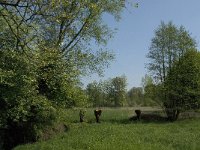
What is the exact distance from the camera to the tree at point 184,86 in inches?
2013

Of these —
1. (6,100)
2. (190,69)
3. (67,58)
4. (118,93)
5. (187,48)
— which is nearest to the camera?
(6,100)

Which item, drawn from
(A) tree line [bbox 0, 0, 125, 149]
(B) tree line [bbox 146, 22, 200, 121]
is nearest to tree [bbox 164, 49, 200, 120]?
(B) tree line [bbox 146, 22, 200, 121]

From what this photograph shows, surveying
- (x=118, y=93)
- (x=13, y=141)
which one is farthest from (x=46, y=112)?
(x=118, y=93)

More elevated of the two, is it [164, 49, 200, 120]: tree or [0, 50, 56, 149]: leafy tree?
[164, 49, 200, 120]: tree

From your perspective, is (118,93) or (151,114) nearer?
(151,114)

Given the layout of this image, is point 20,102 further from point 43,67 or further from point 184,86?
point 184,86

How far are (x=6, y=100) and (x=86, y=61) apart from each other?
37.0ft

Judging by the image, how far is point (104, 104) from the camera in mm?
124312

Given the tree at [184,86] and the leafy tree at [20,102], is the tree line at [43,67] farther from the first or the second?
the tree at [184,86]

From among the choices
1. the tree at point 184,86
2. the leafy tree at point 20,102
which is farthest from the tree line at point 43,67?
the tree at point 184,86

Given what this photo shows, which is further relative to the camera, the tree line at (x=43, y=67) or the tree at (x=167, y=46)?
the tree at (x=167, y=46)

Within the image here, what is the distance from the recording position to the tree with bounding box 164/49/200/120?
51.1m

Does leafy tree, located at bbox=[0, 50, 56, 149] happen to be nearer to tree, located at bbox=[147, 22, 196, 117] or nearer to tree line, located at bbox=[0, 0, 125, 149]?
tree line, located at bbox=[0, 0, 125, 149]

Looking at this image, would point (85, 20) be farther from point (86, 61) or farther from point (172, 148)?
point (172, 148)
